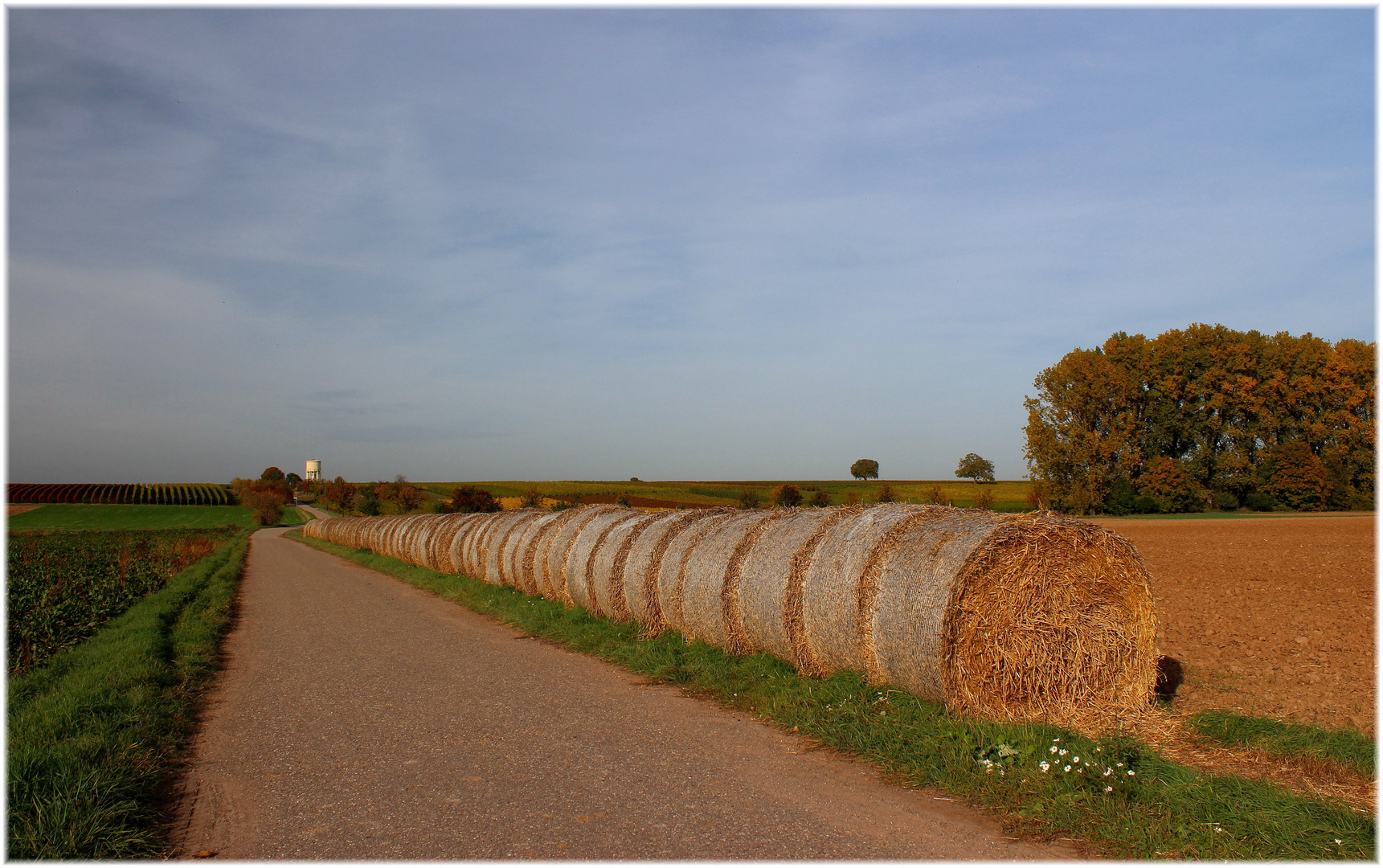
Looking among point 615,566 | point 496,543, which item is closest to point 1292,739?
point 615,566

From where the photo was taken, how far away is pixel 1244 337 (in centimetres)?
5316

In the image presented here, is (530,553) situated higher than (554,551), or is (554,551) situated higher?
(554,551)

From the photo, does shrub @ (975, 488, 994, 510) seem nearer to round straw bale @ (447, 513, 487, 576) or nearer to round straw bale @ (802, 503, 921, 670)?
round straw bale @ (802, 503, 921, 670)

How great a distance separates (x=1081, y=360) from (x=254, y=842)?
57236 mm

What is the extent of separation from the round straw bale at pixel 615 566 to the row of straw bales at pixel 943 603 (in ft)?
5.81

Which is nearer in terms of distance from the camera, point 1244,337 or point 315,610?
point 315,610

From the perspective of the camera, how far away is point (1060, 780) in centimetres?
496

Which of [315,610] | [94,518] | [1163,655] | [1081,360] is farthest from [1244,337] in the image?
[94,518]

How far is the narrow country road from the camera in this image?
4.31 m

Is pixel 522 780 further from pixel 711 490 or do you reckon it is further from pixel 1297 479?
pixel 711 490

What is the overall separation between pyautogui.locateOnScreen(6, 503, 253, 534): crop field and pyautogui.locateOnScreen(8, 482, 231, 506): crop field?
5.52 meters

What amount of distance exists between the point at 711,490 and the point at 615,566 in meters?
81.4

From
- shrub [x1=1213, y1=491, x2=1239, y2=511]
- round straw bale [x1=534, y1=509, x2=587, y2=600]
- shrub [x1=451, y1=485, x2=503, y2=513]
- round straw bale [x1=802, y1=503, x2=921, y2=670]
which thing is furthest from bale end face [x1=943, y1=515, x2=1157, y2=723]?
shrub [x1=451, y1=485, x2=503, y2=513]

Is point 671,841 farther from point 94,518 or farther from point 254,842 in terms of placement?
point 94,518
